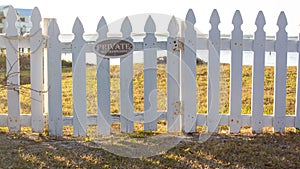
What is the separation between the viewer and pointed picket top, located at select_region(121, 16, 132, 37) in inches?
160

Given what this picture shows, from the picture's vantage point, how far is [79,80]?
416 centimetres

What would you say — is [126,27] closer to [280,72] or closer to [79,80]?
[79,80]

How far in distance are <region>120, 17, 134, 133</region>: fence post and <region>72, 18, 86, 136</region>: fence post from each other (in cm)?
41

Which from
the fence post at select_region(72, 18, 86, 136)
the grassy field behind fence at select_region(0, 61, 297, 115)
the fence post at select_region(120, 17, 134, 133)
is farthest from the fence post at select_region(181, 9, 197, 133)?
the fence post at select_region(72, 18, 86, 136)

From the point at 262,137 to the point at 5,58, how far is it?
290cm

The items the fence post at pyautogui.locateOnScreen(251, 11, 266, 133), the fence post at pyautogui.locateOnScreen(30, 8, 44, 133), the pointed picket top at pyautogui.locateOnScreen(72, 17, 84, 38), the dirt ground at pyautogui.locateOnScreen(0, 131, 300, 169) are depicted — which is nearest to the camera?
the dirt ground at pyautogui.locateOnScreen(0, 131, 300, 169)

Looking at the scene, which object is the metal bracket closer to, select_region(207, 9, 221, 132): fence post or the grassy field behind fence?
the grassy field behind fence

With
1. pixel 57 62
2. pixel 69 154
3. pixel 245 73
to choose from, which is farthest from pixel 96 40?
pixel 245 73

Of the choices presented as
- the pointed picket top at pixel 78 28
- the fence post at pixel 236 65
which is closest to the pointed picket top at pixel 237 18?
the fence post at pixel 236 65

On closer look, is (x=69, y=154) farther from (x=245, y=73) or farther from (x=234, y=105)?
(x=245, y=73)

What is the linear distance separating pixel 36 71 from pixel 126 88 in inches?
38.6

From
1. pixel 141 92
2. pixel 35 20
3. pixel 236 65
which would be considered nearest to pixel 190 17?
pixel 236 65

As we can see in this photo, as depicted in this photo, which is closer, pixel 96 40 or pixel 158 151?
pixel 158 151

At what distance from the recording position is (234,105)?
436cm
